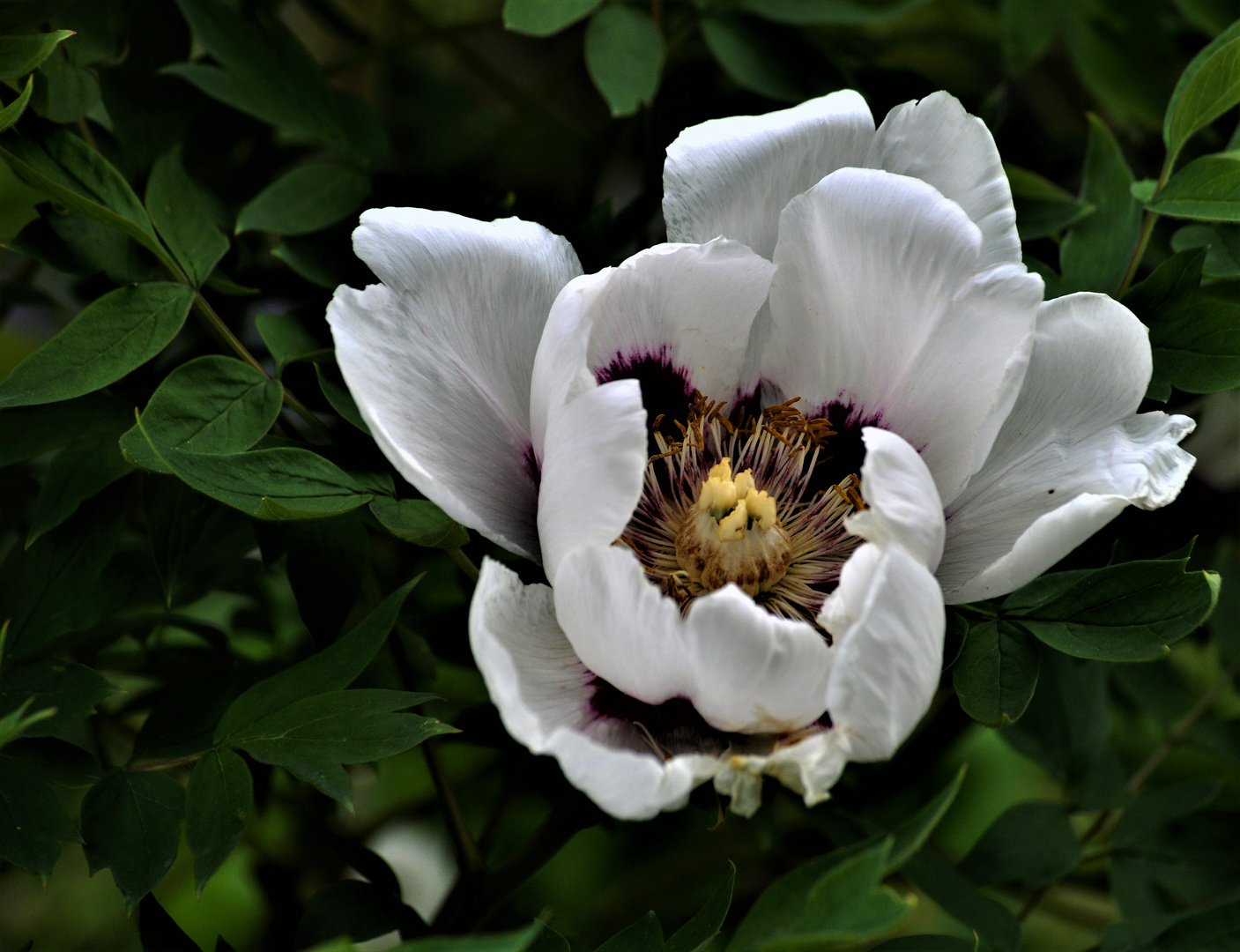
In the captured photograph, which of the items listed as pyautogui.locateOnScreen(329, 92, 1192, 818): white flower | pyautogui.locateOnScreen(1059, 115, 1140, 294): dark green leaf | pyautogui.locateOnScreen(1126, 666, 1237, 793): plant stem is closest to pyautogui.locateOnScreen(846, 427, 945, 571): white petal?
pyautogui.locateOnScreen(329, 92, 1192, 818): white flower

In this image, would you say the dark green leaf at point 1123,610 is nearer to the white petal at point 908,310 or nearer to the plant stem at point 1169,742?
the white petal at point 908,310

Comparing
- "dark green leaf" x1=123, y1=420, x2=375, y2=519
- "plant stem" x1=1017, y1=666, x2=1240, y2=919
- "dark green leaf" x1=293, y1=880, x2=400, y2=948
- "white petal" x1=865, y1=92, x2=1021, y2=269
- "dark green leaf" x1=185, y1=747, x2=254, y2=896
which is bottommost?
"plant stem" x1=1017, y1=666, x2=1240, y2=919

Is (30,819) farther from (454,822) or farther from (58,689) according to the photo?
(454,822)

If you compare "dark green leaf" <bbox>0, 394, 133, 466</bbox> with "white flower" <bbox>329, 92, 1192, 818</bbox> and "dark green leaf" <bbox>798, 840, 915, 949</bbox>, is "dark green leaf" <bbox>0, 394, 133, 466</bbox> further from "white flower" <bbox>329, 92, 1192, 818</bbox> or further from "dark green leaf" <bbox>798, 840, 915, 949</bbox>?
"dark green leaf" <bbox>798, 840, 915, 949</bbox>

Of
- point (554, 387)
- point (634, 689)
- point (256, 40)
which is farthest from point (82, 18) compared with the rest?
point (634, 689)

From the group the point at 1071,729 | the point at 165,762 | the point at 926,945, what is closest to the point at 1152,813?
the point at 1071,729

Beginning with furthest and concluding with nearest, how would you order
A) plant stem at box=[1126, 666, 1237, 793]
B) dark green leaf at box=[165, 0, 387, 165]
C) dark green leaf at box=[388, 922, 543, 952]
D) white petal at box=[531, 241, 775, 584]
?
plant stem at box=[1126, 666, 1237, 793], dark green leaf at box=[165, 0, 387, 165], white petal at box=[531, 241, 775, 584], dark green leaf at box=[388, 922, 543, 952]
